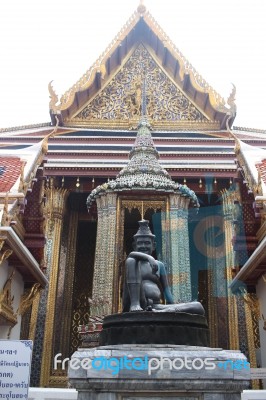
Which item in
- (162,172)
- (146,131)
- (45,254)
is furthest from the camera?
(45,254)

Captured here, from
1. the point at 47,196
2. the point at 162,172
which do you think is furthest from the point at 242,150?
the point at 47,196

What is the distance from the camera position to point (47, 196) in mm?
7004

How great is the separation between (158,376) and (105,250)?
2.93 m

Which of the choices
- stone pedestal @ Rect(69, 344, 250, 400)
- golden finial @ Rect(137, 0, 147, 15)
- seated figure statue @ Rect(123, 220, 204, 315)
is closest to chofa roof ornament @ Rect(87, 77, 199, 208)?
seated figure statue @ Rect(123, 220, 204, 315)

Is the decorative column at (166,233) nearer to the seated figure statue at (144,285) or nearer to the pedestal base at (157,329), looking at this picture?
the seated figure statue at (144,285)

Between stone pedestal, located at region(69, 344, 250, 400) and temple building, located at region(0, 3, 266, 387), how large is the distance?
2205 mm

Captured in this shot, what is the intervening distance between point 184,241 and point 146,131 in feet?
5.32

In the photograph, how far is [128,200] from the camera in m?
5.30

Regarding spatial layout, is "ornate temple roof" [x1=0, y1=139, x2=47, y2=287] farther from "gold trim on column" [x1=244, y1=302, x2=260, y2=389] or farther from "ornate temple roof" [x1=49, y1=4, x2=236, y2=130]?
"gold trim on column" [x1=244, y1=302, x2=260, y2=389]

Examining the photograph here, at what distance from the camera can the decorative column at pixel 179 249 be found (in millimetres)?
4992

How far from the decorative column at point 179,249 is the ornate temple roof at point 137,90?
11.6 ft

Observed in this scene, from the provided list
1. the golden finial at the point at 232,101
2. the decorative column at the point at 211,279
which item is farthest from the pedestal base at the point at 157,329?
the golden finial at the point at 232,101

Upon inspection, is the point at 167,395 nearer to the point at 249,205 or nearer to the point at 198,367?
the point at 198,367

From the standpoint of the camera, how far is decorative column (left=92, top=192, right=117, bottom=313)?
196 inches
